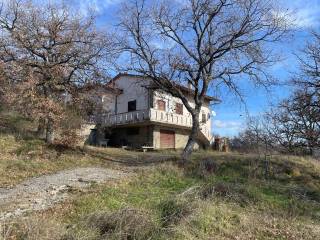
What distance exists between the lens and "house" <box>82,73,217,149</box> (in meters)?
35.8

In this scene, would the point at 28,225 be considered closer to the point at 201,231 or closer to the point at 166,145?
the point at 201,231

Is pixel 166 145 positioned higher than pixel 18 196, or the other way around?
pixel 166 145

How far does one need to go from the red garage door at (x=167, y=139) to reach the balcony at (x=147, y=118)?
997 mm

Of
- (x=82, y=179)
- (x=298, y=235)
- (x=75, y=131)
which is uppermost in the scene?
(x=75, y=131)

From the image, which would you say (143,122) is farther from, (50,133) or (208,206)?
(208,206)

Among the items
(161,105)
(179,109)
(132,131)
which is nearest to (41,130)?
(132,131)

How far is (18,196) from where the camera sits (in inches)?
516

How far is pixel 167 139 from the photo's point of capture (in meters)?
37.9

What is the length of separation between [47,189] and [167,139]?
79.4ft

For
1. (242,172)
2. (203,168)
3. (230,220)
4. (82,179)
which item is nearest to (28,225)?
(230,220)

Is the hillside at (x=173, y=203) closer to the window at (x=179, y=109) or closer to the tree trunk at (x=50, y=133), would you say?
the tree trunk at (x=50, y=133)

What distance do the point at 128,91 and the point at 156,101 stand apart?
145 inches

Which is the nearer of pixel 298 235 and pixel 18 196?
pixel 298 235

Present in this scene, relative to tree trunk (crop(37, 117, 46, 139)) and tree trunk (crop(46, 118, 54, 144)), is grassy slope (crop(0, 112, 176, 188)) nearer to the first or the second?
tree trunk (crop(46, 118, 54, 144))
